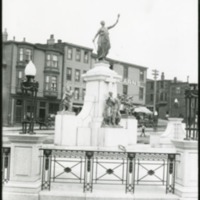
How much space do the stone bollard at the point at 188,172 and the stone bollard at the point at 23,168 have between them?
11.3 ft

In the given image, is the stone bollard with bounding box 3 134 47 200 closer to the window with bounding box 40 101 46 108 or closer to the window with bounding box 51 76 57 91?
the window with bounding box 40 101 46 108

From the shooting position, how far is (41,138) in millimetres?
8336

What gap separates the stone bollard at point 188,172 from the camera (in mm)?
8414

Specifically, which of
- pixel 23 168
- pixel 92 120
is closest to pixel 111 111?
pixel 92 120

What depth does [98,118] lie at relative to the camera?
18766 millimetres

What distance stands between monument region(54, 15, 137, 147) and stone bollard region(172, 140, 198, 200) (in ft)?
29.6

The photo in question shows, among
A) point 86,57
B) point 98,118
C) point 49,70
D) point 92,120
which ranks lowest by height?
point 92,120

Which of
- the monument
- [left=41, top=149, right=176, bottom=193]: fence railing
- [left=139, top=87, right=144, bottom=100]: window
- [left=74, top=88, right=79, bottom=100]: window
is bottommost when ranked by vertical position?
[left=41, top=149, right=176, bottom=193]: fence railing

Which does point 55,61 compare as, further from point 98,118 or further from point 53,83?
point 98,118

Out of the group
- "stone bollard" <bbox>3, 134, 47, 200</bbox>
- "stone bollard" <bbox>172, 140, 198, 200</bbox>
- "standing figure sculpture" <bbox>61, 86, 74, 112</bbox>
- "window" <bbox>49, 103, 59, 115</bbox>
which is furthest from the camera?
"window" <bbox>49, 103, 59, 115</bbox>

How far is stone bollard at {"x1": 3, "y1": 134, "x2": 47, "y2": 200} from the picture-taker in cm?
814

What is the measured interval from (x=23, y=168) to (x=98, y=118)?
35.2 feet

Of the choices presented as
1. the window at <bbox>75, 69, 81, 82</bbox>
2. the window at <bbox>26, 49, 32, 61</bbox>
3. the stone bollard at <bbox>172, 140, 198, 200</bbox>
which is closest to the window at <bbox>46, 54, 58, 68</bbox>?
the window at <bbox>26, 49, 32, 61</bbox>

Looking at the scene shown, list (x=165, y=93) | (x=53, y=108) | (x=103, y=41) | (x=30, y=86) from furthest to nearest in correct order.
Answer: (x=165, y=93) → (x=53, y=108) → (x=103, y=41) → (x=30, y=86)
